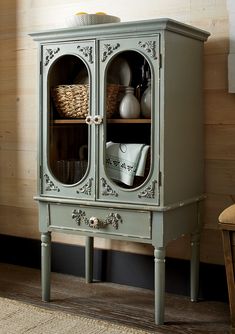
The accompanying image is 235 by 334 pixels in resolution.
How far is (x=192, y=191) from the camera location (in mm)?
2627

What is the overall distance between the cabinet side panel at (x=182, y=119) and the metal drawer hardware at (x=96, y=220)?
0.83 feet

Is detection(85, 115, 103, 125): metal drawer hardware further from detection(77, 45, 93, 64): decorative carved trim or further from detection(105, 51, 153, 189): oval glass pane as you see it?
detection(77, 45, 93, 64): decorative carved trim

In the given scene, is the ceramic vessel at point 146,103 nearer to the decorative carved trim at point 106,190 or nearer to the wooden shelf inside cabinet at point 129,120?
the wooden shelf inside cabinet at point 129,120

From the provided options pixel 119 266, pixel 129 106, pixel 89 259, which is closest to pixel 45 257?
pixel 89 259

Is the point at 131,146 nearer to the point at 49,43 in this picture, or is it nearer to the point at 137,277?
the point at 49,43

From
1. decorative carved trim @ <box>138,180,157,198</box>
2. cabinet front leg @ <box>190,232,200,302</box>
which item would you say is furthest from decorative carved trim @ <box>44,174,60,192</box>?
cabinet front leg @ <box>190,232,200,302</box>

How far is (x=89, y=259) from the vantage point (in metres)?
3.03

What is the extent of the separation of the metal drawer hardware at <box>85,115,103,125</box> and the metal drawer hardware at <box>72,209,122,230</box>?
419 mm

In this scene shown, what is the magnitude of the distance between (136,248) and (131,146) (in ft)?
2.48

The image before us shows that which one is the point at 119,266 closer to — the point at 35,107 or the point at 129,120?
the point at 129,120

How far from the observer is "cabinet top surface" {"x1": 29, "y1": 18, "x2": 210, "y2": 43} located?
2.33m

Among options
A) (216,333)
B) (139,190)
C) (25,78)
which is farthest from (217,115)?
(25,78)

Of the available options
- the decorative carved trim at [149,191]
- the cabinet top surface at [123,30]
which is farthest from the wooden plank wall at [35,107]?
the decorative carved trim at [149,191]

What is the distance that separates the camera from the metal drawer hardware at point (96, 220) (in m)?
2.49
